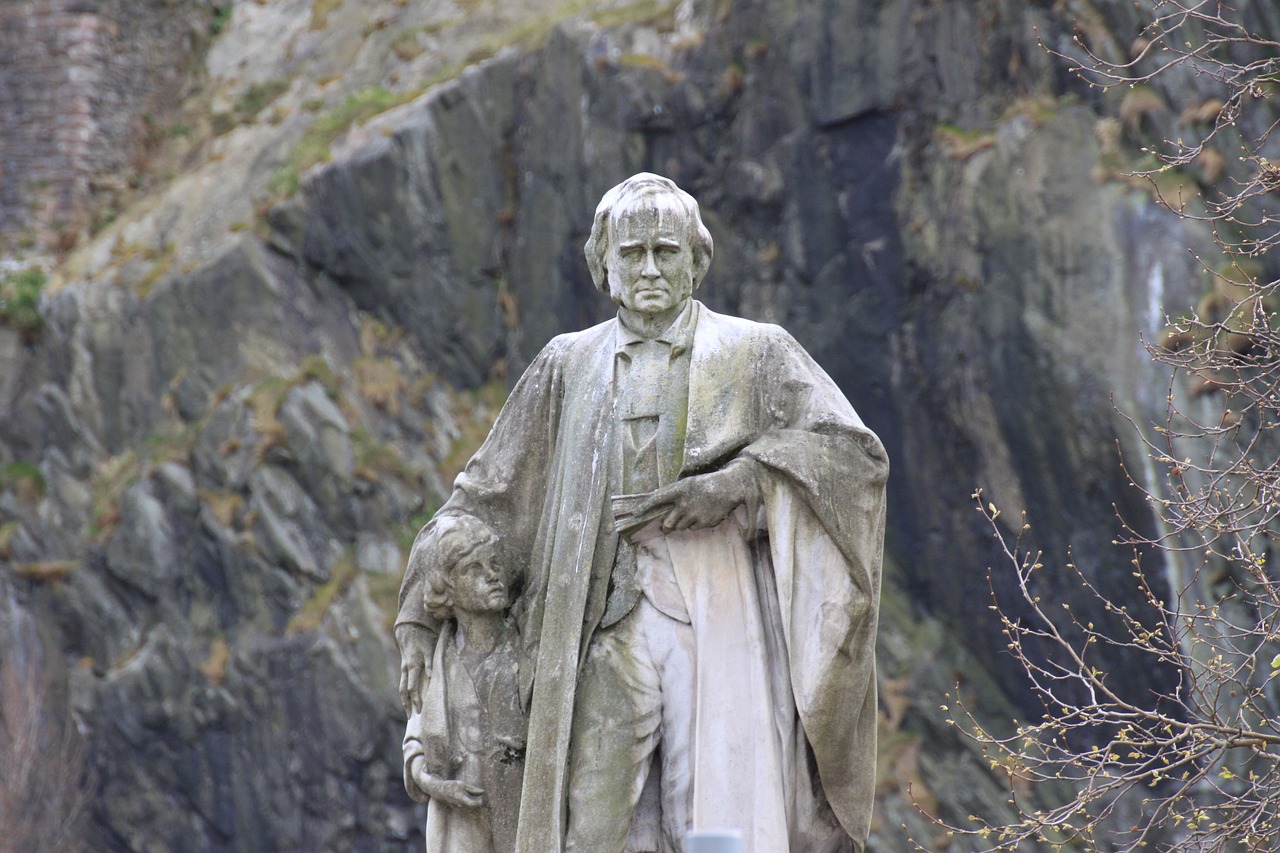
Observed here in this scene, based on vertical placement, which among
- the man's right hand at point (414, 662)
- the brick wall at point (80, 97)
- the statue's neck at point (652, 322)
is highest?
the brick wall at point (80, 97)

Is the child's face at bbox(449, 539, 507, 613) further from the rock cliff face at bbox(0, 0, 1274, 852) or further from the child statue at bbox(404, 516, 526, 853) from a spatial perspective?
the rock cliff face at bbox(0, 0, 1274, 852)

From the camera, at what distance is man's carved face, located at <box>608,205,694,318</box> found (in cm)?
602

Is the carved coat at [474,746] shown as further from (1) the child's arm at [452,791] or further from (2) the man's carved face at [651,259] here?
(2) the man's carved face at [651,259]

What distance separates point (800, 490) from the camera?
576 cm

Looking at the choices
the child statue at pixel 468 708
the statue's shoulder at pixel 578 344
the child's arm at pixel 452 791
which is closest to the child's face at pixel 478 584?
the child statue at pixel 468 708

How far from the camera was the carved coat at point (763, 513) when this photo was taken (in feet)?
18.6

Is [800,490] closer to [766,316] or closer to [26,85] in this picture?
[766,316]

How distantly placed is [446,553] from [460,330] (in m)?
21.3

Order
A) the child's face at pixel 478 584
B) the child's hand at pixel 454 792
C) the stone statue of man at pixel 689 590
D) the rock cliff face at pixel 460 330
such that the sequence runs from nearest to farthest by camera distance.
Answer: the stone statue of man at pixel 689 590 → the child's hand at pixel 454 792 → the child's face at pixel 478 584 → the rock cliff face at pixel 460 330

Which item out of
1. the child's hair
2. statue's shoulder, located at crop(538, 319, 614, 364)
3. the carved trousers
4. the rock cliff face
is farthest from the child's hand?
the rock cliff face

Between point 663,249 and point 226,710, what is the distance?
2013 cm

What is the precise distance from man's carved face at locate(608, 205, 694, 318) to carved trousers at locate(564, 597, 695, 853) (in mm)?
Answer: 919

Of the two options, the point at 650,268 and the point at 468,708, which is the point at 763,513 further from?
the point at 468,708

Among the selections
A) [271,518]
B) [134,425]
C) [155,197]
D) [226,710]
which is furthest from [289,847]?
[155,197]
